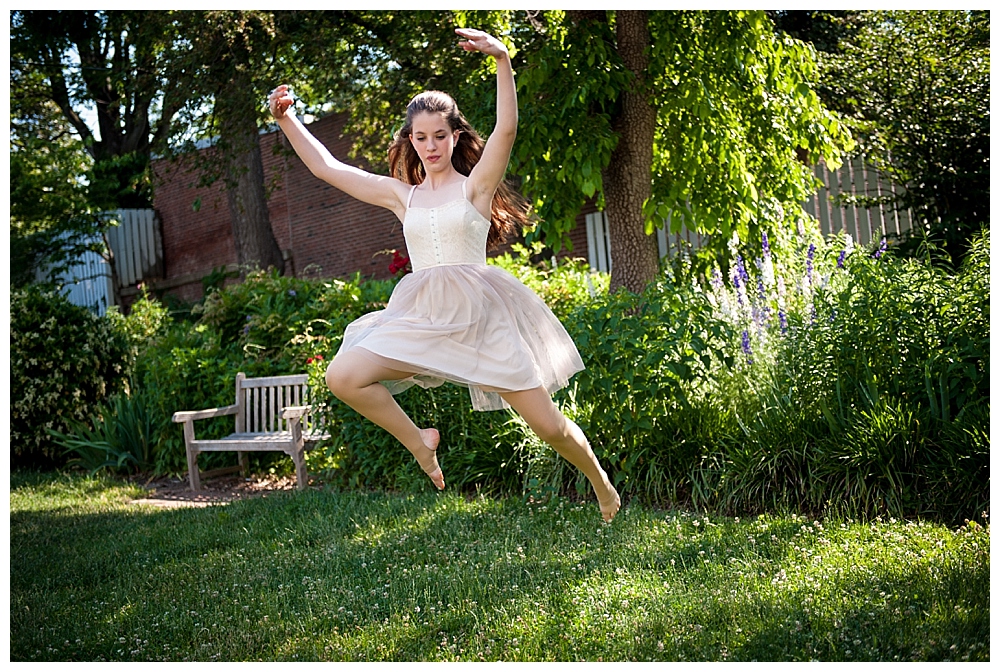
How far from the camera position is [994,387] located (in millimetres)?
3885

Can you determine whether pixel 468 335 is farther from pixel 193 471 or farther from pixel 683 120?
pixel 193 471

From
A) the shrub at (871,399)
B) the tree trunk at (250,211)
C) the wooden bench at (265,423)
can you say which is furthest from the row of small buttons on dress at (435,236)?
the tree trunk at (250,211)

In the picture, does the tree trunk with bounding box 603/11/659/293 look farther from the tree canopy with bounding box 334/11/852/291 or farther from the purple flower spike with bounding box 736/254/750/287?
the purple flower spike with bounding box 736/254/750/287

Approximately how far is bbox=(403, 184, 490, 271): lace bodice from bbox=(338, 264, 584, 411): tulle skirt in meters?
0.04

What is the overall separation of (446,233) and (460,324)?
328 mm

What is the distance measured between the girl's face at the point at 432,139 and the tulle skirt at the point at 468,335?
1.20 feet

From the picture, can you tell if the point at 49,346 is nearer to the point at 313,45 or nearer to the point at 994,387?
the point at 313,45

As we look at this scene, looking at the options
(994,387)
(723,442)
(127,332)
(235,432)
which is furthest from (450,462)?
(127,332)

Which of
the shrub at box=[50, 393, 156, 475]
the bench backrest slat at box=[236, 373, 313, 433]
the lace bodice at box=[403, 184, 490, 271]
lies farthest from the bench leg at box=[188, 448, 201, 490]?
the lace bodice at box=[403, 184, 490, 271]

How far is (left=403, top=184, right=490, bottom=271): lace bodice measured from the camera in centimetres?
319

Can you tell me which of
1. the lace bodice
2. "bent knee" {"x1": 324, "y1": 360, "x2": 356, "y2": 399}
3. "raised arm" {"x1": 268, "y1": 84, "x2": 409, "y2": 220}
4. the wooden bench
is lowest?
the wooden bench

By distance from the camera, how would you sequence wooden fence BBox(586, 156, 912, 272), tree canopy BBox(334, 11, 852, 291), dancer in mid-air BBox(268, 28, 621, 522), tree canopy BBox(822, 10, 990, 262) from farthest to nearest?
wooden fence BBox(586, 156, 912, 272)
tree canopy BBox(822, 10, 990, 262)
tree canopy BBox(334, 11, 852, 291)
dancer in mid-air BBox(268, 28, 621, 522)

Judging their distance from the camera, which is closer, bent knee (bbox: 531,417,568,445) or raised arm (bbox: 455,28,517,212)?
raised arm (bbox: 455,28,517,212)

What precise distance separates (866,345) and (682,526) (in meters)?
1.39
